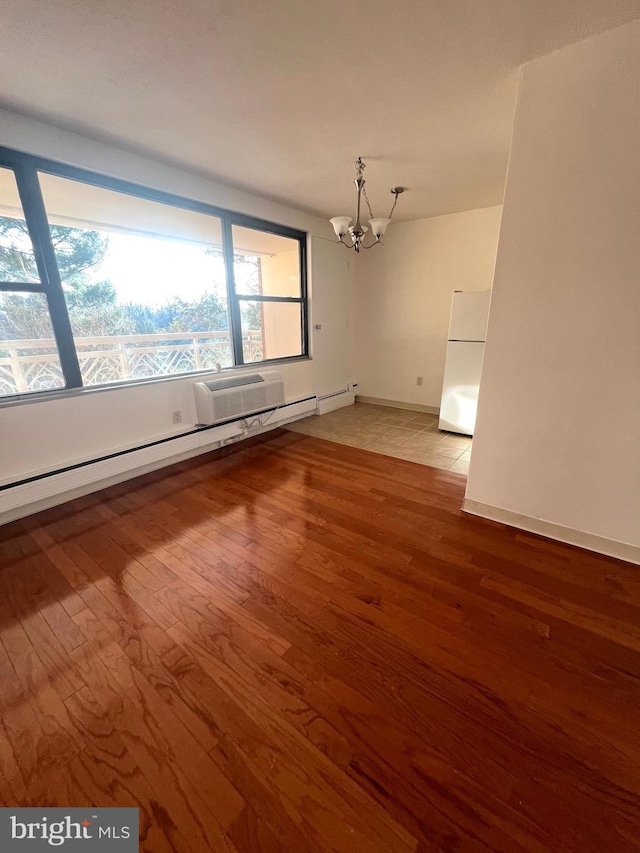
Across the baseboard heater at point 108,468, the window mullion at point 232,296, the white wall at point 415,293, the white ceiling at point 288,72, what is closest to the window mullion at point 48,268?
the white ceiling at point 288,72

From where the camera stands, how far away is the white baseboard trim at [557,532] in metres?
1.81

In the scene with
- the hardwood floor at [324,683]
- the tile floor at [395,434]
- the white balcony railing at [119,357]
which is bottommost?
the hardwood floor at [324,683]

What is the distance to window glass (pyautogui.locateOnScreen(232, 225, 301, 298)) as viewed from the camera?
3.39 m

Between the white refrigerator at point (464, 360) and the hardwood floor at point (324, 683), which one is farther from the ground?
the white refrigerator at point (464, 360)

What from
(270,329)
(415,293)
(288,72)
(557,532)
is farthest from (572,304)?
(270,329)

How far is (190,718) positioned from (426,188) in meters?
3.97

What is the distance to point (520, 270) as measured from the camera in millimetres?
1774

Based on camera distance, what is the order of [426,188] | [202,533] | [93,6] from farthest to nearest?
[426,188] < [202,533] < [93,6]

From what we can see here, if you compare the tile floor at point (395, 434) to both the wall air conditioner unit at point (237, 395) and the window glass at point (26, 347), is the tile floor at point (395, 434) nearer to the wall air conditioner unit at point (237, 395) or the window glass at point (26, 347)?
the wall air conditioner unit at point (237, 395)

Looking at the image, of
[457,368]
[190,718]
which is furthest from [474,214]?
[190,718]

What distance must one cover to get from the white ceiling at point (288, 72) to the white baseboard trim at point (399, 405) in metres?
2.70

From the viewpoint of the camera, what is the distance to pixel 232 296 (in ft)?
10.6

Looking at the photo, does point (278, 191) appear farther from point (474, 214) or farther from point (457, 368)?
point (457, 368)

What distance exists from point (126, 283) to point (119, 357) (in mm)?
990
